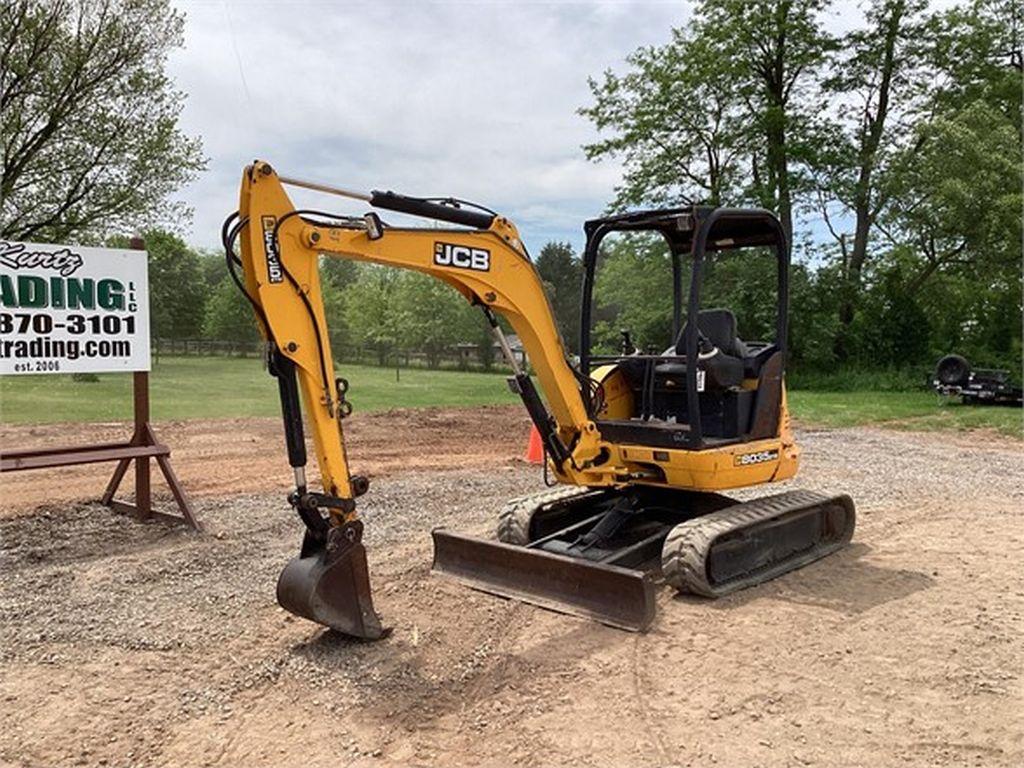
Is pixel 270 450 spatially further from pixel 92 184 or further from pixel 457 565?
pixel 92 184

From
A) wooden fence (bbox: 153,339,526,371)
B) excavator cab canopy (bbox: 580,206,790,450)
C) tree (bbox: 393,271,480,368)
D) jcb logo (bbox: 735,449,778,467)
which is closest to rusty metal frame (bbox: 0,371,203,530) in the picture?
excavator cab canopy (bbox: 580,206,790,450)

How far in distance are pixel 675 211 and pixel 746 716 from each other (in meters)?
3.39

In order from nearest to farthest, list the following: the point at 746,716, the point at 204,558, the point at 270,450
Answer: the point at 746,716 → the point at 204,558 → the point at 270,450

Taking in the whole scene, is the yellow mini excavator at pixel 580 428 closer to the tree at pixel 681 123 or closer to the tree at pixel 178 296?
the tree at pixel 681 123

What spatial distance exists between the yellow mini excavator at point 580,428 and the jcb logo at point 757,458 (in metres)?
0.02

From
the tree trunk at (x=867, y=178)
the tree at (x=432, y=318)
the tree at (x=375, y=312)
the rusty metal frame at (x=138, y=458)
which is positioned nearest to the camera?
the rusty metal frame at (x=138, y=458)

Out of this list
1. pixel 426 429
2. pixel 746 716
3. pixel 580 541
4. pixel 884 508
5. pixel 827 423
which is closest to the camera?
pixel 746 716

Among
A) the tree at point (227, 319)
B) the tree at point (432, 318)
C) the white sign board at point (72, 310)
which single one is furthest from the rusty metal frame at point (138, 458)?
the tree at point (227, 319)

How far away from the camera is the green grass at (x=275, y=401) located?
16219 millimetres

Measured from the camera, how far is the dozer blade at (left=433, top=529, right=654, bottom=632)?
5.03 meters

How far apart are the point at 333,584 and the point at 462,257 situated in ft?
6.50

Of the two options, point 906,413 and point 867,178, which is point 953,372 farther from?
point 867,178

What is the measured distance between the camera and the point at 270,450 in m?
12.0

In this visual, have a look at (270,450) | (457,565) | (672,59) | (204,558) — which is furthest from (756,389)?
(672,59)
